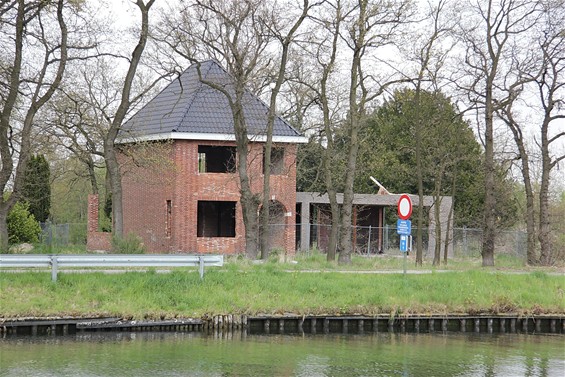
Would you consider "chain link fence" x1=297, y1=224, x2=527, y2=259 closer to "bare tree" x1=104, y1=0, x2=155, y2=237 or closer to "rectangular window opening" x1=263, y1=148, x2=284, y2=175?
"rectangular window opening" x1=263, y1=148, x2=284, y2=175

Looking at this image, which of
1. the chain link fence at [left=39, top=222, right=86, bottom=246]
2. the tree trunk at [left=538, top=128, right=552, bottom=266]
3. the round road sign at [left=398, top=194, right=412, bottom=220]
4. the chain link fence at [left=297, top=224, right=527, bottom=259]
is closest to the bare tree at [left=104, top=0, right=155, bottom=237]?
the round road sign at [left=398, top=194, right=412, bottom=220]

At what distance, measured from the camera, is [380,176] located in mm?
58250

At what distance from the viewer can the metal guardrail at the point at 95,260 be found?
2270cm

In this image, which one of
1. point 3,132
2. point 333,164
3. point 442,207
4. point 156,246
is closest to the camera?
point 3,132

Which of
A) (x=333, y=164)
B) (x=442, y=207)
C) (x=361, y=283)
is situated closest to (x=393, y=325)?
(x=361, y=283)

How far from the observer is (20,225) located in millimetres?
42625

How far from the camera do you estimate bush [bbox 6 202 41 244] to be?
4205cm

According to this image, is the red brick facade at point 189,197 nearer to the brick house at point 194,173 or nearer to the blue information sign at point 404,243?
the brick house at point 194,173

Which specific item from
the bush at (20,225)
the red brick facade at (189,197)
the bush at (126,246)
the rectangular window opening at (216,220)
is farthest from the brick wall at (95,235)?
the bush at (126,246)

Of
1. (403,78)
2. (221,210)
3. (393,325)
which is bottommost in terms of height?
(393,325)

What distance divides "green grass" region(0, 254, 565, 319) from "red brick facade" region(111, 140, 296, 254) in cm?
1300

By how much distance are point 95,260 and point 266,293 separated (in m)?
4.65

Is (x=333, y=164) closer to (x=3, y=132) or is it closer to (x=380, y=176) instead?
(x=380, y=176)

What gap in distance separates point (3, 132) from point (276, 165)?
57.3ft
